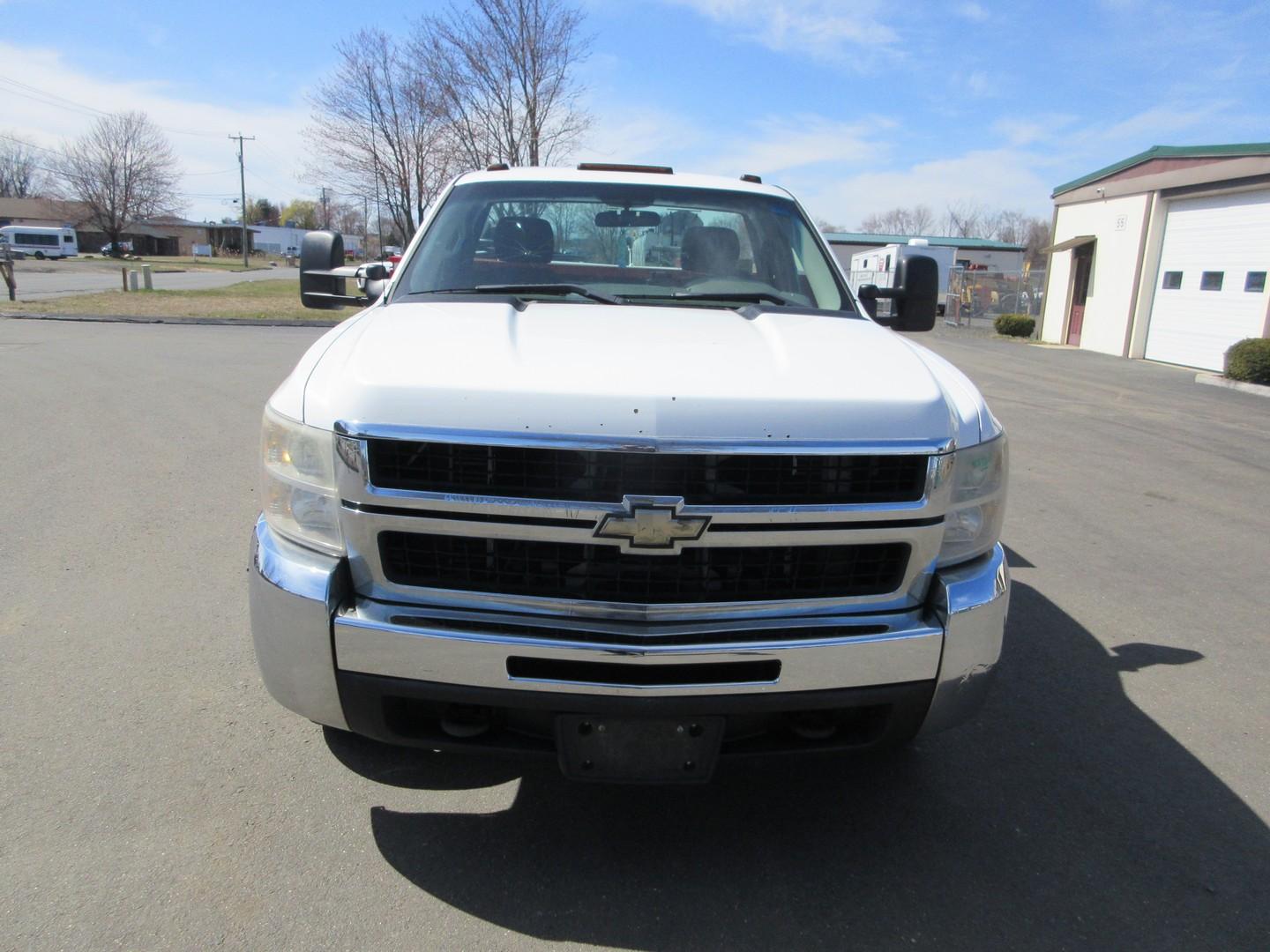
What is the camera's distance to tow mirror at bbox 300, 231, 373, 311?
401cm

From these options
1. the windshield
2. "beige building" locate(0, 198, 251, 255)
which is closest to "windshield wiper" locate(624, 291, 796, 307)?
the windshield

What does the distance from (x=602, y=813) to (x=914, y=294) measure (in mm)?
2626

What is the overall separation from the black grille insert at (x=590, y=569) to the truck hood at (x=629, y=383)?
32 centimetres

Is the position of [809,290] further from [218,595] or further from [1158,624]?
[218,595]

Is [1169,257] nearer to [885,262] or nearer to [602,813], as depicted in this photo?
[885,262]

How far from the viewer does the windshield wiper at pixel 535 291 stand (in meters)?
3.30

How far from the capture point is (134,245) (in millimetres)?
96562

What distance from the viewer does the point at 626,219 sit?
395 cm

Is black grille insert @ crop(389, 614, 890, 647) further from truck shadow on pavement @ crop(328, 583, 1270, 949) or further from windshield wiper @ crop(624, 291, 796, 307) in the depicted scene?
windshield wiper @ crop(624, 291, 796, 307)

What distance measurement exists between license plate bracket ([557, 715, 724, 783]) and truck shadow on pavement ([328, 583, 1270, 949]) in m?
0.39

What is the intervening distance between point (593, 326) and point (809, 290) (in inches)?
51.1

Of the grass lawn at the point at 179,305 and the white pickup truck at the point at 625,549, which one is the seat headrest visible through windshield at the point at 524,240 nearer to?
the white pickup truck at the point at 625,549

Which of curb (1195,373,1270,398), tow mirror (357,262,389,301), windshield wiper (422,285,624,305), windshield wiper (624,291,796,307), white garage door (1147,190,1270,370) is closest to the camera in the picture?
windshield wiper (422,285,624,305)

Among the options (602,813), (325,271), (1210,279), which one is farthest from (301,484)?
(1210,279)
